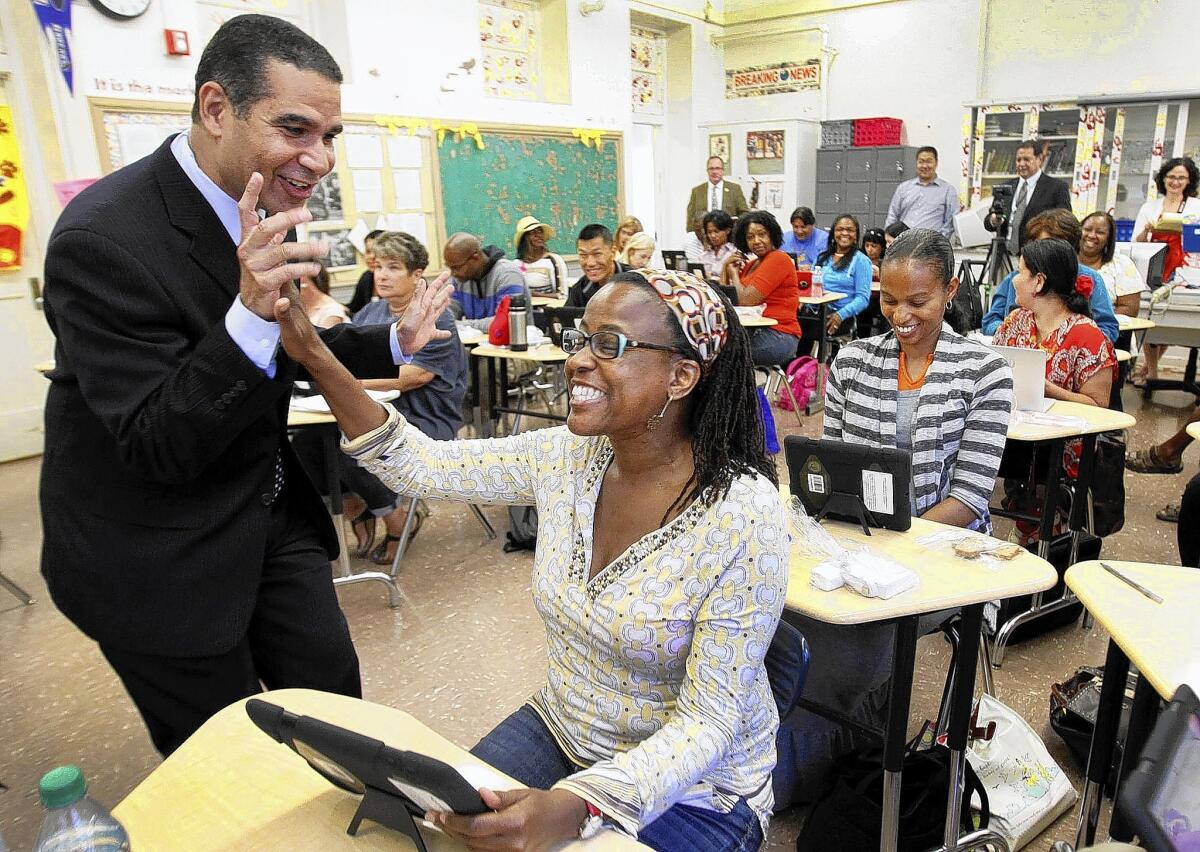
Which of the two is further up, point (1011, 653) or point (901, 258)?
point (901, 258)

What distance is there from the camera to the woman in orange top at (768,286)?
5.04 meters

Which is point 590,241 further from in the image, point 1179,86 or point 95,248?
point 1179,86

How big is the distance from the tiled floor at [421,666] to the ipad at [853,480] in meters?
0.77

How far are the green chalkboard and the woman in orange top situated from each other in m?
2.58

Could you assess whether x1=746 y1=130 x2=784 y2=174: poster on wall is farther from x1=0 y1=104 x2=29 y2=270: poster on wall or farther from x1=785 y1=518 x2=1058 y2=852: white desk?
x1=785 y1=518 x2=1058 y2=852: white desk

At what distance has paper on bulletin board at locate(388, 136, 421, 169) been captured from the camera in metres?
6.45

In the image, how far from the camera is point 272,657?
1.51 metres

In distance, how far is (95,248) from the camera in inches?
44.6

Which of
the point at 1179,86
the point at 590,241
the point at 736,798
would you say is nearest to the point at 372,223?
the point at 590,241

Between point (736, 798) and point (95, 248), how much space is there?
3.89 ft

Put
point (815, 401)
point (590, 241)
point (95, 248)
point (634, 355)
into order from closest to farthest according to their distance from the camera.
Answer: point (95, 248) < point (634, 355) < point (590, 241) < point (815, 401)

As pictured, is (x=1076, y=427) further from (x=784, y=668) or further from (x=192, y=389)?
(x=192, y=389)

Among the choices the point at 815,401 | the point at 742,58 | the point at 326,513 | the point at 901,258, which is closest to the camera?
the point at 326,513

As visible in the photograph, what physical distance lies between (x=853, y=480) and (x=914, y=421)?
451mm
